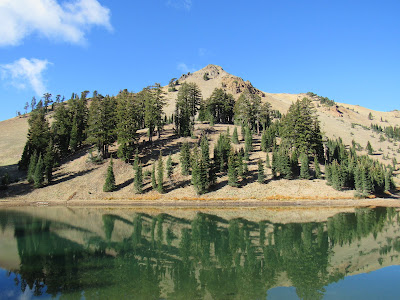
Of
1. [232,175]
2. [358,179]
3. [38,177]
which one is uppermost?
[38,177]

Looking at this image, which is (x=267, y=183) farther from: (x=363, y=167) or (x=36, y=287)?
(x=36, y=287)

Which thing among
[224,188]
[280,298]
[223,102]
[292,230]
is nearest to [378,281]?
[280,298]

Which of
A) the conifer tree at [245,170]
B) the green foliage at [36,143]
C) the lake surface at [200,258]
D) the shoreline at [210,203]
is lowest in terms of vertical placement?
the lake surface at [200,258]

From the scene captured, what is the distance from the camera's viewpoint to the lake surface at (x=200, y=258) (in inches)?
605

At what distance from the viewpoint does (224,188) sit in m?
56.4

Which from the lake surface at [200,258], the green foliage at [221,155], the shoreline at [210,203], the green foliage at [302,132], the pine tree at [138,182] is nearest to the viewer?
the lake surface at [200,258]

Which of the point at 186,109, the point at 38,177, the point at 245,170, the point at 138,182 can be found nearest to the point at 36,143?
the point at 38,177

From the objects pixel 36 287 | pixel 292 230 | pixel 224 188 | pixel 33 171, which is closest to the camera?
pixel 36 287

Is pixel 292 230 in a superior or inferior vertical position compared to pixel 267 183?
inferior

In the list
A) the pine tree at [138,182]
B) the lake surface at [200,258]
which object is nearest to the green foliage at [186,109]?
the pine tree at [138,182]

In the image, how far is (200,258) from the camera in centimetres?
2117

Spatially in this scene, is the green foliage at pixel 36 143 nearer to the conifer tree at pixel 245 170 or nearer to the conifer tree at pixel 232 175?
the conifer tree at pixel 232 175

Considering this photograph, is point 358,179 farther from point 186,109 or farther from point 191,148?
point 186,109

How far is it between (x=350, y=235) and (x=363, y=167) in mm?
35160
